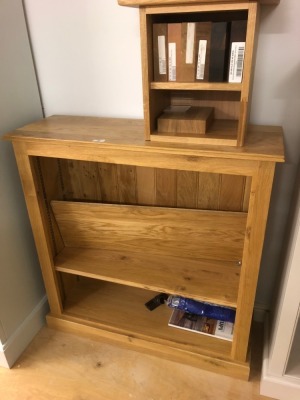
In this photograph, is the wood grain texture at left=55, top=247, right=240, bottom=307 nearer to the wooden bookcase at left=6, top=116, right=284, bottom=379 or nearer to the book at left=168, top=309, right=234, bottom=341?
the wooden bookcase at left=6, top=116, right=284, bottom=379

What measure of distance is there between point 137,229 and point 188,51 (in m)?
0.73

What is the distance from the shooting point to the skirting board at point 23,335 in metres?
1.43

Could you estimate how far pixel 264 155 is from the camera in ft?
3.05

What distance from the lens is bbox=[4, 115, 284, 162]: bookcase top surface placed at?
0.97 meters

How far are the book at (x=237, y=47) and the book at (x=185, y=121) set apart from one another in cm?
17

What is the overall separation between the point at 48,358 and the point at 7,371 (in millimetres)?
173

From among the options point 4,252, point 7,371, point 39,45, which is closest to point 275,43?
point 39,45

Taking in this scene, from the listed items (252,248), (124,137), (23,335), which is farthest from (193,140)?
(23,335)

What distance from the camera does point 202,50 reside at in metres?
0.95

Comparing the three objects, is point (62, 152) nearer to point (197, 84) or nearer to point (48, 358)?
point (197, 84)

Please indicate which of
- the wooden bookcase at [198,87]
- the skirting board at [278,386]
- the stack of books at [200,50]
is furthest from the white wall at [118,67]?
the skirting board at [278,386]

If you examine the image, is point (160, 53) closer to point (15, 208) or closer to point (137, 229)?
point (137, 229)

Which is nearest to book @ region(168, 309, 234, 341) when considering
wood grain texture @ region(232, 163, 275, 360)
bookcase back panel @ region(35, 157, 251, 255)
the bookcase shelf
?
the bookcase shelf

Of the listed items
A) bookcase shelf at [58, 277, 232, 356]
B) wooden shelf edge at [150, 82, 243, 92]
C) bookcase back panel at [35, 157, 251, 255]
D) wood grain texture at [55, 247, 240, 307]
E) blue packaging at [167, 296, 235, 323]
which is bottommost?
bookcase shelf at [58, 277, 232, 356]
